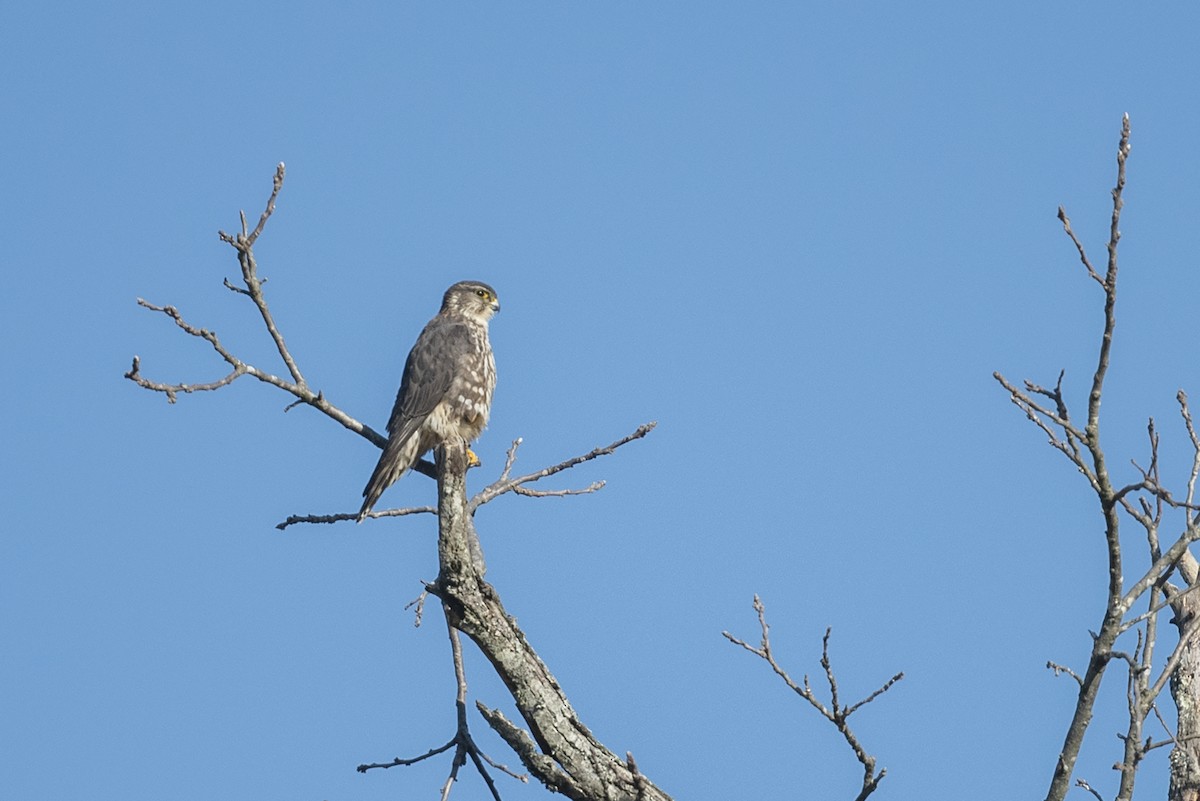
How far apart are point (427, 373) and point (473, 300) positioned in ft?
3.94

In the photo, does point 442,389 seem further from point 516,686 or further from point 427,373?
point 516,686

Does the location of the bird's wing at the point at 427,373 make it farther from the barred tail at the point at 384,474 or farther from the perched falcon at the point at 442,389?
the barred tail at the point at 384,474

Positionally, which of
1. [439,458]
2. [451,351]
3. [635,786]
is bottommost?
[635,786]

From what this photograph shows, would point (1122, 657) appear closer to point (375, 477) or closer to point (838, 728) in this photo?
point (838, 728)

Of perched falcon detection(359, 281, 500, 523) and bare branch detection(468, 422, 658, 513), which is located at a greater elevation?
perched falcon detection(359, 281, 500, 523)

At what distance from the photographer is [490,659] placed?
361 cm

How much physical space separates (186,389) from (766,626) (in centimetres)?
194

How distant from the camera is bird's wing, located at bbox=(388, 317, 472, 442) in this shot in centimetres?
653

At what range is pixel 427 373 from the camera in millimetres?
6887

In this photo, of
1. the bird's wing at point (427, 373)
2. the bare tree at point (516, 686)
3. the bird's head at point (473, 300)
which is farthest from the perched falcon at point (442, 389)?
the bare tree at point (516, 686)

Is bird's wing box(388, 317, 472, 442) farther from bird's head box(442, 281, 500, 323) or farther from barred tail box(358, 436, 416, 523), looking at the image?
bird's head box(442, 281, 500, 323)

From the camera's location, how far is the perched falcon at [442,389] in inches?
253

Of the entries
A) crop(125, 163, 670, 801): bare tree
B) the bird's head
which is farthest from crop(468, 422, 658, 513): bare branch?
the bird's head

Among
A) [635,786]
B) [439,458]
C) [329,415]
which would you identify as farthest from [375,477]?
[635,786]
